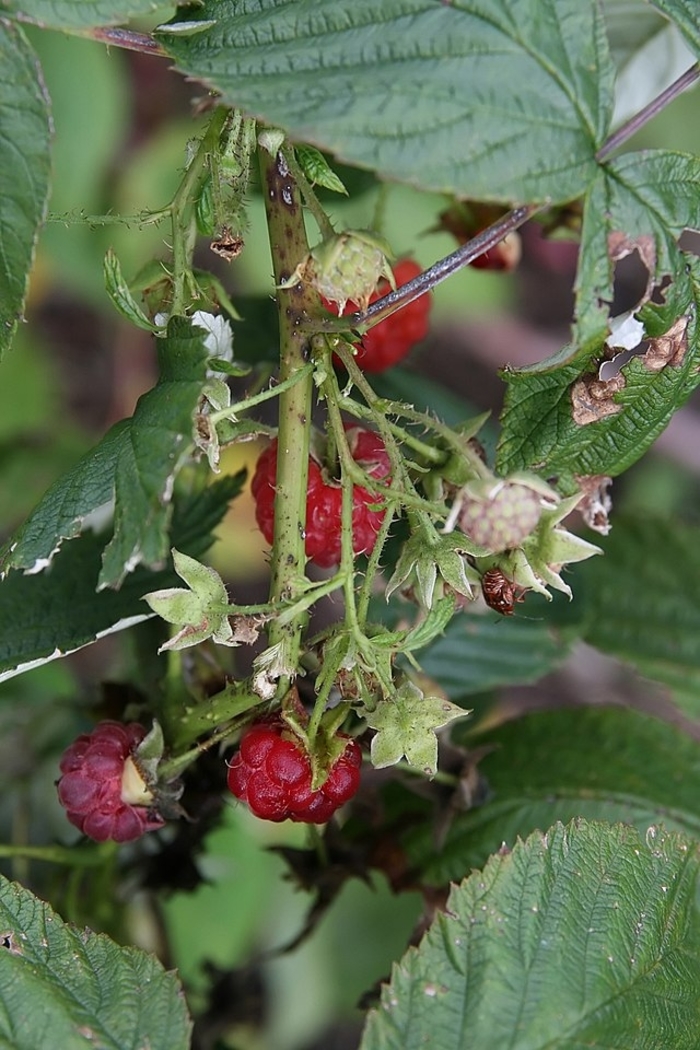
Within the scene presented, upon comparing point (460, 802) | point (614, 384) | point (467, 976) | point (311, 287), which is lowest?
point (460, 802)

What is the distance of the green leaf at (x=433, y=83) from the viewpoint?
80 cm

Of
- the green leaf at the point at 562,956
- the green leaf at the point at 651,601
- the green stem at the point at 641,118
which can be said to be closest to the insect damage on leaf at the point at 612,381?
the green stem at the point at 641,118

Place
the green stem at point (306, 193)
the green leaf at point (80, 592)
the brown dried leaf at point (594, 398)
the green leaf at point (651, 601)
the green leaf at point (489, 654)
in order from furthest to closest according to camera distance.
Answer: the green leaf at point (651, 601) < the green leaf at point (489, 654) < the green leaf at point (80, 592) < the brown dried leaf at point (594, 398) < the green stem at point (306, 193)

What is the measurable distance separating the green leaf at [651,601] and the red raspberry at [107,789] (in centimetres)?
84

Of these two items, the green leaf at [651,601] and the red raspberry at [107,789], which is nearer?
the red raspberry at [107,789]

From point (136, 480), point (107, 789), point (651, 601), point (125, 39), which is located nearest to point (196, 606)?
point (136, 480)

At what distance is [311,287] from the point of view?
3.03ft

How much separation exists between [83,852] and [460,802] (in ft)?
1.43

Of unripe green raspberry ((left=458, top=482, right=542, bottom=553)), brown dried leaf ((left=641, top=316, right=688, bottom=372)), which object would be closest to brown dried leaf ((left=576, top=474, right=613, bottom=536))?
brown dried leaf ((left=641, top=316, right=688, bottom=372))

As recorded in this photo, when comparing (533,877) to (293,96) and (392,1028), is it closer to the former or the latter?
(392,1028)

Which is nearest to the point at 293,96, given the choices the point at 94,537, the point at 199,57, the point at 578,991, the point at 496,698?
the point at 199,57

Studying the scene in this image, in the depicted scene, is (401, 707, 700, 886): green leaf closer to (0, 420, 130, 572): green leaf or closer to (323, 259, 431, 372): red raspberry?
(323, 259, 431, 372): red raspberry

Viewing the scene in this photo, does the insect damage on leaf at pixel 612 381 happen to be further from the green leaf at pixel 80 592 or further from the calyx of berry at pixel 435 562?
the green leaf at pixel 80 592

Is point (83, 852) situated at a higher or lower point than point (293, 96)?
lower
